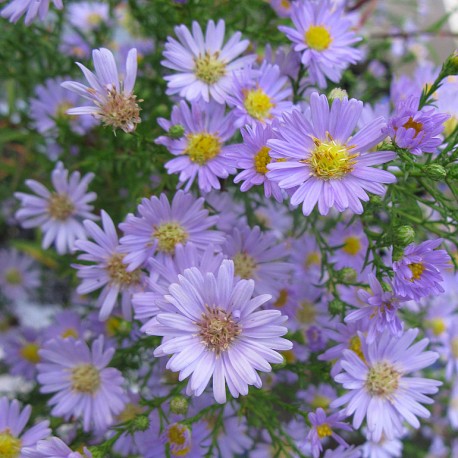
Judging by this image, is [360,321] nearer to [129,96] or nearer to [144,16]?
[129,96]

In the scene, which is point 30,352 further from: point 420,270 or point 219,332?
point 420,270

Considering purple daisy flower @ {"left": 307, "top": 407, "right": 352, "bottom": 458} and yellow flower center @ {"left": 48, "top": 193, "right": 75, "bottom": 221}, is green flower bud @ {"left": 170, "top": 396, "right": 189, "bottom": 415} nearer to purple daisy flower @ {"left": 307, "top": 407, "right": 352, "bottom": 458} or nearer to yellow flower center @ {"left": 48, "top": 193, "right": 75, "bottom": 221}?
purple daisy flower @ {"left": 307, "top": 407, "right": 352, "bottom": 458}

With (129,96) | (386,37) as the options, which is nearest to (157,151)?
(129,96)

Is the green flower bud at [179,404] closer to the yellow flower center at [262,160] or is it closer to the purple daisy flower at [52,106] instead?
the yellow flower center at [262,160]

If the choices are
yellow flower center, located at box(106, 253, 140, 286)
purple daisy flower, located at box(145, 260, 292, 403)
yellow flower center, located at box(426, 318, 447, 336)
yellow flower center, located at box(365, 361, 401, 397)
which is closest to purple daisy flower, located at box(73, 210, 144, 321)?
yellow flower center, located at box(106, 253, 140, 286)

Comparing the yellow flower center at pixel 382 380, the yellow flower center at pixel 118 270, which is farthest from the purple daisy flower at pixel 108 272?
the yellow flower center at pixel 382 380
